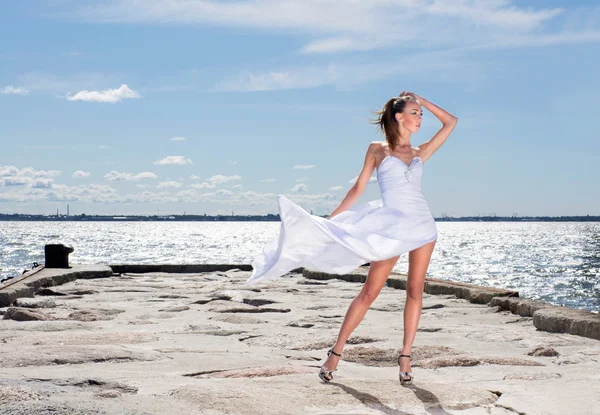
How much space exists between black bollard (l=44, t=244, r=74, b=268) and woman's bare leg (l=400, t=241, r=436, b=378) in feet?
34.0

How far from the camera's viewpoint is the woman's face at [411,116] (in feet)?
15.9

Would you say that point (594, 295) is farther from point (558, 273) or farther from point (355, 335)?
point (355, 335)

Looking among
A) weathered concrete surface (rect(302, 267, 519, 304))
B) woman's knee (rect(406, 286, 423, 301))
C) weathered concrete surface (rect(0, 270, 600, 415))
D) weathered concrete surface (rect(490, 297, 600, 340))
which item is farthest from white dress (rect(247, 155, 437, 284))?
weathered concrete surface (rect(302, 267, 519, 304))

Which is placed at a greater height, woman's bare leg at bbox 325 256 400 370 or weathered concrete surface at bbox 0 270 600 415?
woman's bare leg at bbox 325 256 400 370

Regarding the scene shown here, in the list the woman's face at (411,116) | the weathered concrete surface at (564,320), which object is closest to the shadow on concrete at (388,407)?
the woman's face at (411,116)

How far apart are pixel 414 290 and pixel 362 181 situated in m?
0.73

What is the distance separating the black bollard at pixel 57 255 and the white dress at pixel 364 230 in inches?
394

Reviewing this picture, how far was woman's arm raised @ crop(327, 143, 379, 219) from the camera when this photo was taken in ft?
16.1

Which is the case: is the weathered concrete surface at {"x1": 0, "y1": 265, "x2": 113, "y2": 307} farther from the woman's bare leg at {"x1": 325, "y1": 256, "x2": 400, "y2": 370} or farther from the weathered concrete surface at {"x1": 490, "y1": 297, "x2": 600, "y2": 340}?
the weathered concrete surface at {"x1": 490, "y1": 297, "x2": 600, "y2": 340}

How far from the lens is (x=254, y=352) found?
6.04m

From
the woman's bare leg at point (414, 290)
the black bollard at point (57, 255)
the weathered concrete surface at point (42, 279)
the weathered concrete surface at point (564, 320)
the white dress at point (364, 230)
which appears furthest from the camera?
the black bollard at point (57, 255)

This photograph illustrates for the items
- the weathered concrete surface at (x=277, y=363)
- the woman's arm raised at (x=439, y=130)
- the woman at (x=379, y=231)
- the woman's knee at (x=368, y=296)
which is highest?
the woman's arm raised at (x=439, y=130)

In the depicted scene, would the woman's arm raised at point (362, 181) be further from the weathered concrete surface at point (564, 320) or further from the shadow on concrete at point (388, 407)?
the weathered concrete surface at point (564, 320)

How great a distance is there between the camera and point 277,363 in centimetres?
552
